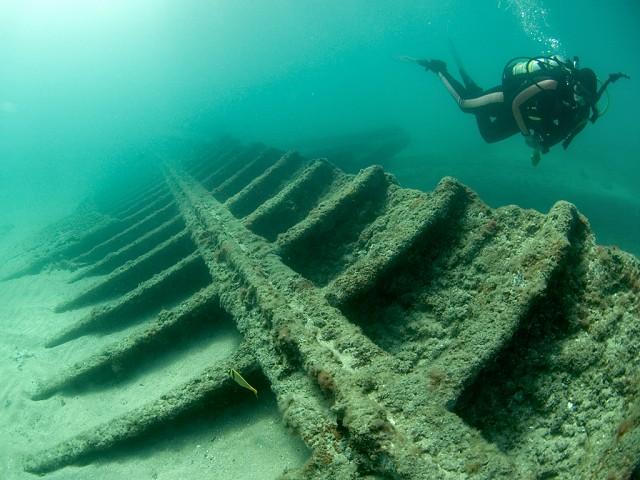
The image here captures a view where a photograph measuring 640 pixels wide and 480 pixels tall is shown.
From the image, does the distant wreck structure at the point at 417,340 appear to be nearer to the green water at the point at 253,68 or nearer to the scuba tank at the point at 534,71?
the scuba tank at the point at 534,71

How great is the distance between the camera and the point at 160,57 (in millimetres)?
154500

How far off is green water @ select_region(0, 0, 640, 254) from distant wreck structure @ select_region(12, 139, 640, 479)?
87.4 feet

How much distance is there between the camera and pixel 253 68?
6225 inches

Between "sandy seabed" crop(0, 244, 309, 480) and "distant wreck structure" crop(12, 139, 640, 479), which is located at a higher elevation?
"distant wreck structure" crop(12, 139, 640, 479)

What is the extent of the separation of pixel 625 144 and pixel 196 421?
149 feet

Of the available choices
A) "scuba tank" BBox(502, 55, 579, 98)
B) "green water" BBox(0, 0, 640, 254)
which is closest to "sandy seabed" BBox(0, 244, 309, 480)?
"scuba tank" BBox(502, 55, 579, 98)

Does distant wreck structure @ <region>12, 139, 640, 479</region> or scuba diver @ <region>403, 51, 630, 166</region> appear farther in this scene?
scuba diver @ <region>403, 51, 630, 166</region>

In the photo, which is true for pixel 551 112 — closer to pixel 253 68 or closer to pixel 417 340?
pixel 417 340

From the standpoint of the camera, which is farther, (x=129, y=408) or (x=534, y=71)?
(x=534, y=71)

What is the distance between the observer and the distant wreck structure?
6.37ft

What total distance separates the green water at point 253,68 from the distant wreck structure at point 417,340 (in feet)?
87.4

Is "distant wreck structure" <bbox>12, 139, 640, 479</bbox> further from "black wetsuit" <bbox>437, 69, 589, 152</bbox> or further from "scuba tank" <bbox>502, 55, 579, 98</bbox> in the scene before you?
"scuba tank" <bbox>502, 55, 579, 98</bbox>

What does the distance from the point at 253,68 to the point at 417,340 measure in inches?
6844

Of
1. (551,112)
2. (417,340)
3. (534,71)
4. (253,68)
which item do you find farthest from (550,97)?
(253,68)
